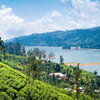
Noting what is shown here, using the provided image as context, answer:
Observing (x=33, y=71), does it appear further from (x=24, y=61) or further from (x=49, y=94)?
(x=24, y=61)

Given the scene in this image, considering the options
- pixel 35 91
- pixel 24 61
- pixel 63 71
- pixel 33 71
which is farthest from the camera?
pixel 24 61

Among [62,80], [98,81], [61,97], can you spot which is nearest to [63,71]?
[62,80]

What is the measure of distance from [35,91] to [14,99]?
9012mm

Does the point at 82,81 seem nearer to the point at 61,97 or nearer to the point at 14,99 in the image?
the point at 61,97

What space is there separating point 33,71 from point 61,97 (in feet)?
43.0

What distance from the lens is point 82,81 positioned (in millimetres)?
134875

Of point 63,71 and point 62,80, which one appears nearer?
point 62,80

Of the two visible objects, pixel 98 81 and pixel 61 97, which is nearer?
pixel 61 97

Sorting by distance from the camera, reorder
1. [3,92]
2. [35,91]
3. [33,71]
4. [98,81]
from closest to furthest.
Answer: [3,92] < [33,71] < [35,91] < [98,81]

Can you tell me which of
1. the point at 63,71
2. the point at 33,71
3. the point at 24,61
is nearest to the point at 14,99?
the point at 33,71

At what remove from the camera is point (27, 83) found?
2138 inches

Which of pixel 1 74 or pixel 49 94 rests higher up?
pixel 1 74

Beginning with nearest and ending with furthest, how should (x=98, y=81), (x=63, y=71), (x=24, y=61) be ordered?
(x=98, y=81) → (x=63, y=71) → (x=24, y=61)

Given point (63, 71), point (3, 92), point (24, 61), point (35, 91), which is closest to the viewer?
point (3, 92)
